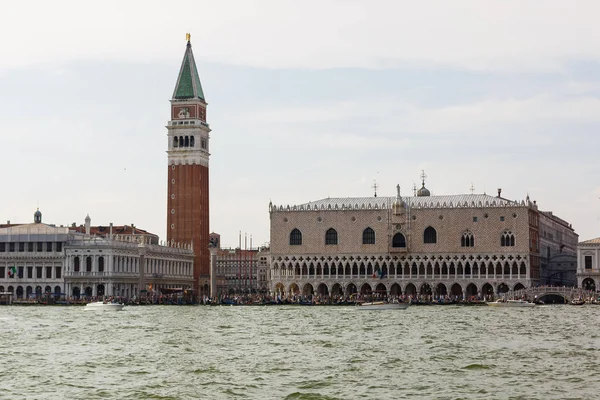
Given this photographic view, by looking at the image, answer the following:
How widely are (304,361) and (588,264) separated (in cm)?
8070

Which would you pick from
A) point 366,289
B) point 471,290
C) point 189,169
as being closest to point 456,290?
point 471,290

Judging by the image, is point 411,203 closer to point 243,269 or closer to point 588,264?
point 588,264

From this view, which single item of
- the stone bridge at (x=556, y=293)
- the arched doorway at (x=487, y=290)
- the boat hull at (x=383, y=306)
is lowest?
the boat hull at (x=383, y=306)

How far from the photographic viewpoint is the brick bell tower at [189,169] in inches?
5344

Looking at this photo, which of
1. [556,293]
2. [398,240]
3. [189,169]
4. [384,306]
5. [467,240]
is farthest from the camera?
[189,169]

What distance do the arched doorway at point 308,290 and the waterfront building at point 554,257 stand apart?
82.2 feet

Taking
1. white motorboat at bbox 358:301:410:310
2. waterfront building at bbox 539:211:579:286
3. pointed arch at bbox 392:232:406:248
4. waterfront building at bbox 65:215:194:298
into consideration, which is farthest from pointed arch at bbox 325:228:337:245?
white motorboat at bbox 358:301:410:310

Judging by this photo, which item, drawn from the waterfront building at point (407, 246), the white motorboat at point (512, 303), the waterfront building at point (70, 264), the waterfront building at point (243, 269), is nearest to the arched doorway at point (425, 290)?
the waterfront building at point (407, 246)

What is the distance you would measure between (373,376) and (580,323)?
31866mm

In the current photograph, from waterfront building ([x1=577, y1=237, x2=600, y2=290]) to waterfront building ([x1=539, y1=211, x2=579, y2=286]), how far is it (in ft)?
24.6

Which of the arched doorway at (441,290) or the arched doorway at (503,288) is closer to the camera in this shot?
the arched doorway at (503,288)

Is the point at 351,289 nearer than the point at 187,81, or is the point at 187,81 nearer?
the point at 351,289

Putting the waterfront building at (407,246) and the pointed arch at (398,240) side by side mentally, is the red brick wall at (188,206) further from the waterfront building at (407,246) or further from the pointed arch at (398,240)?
the pointed arch at (398,240)

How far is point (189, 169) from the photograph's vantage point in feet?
448
